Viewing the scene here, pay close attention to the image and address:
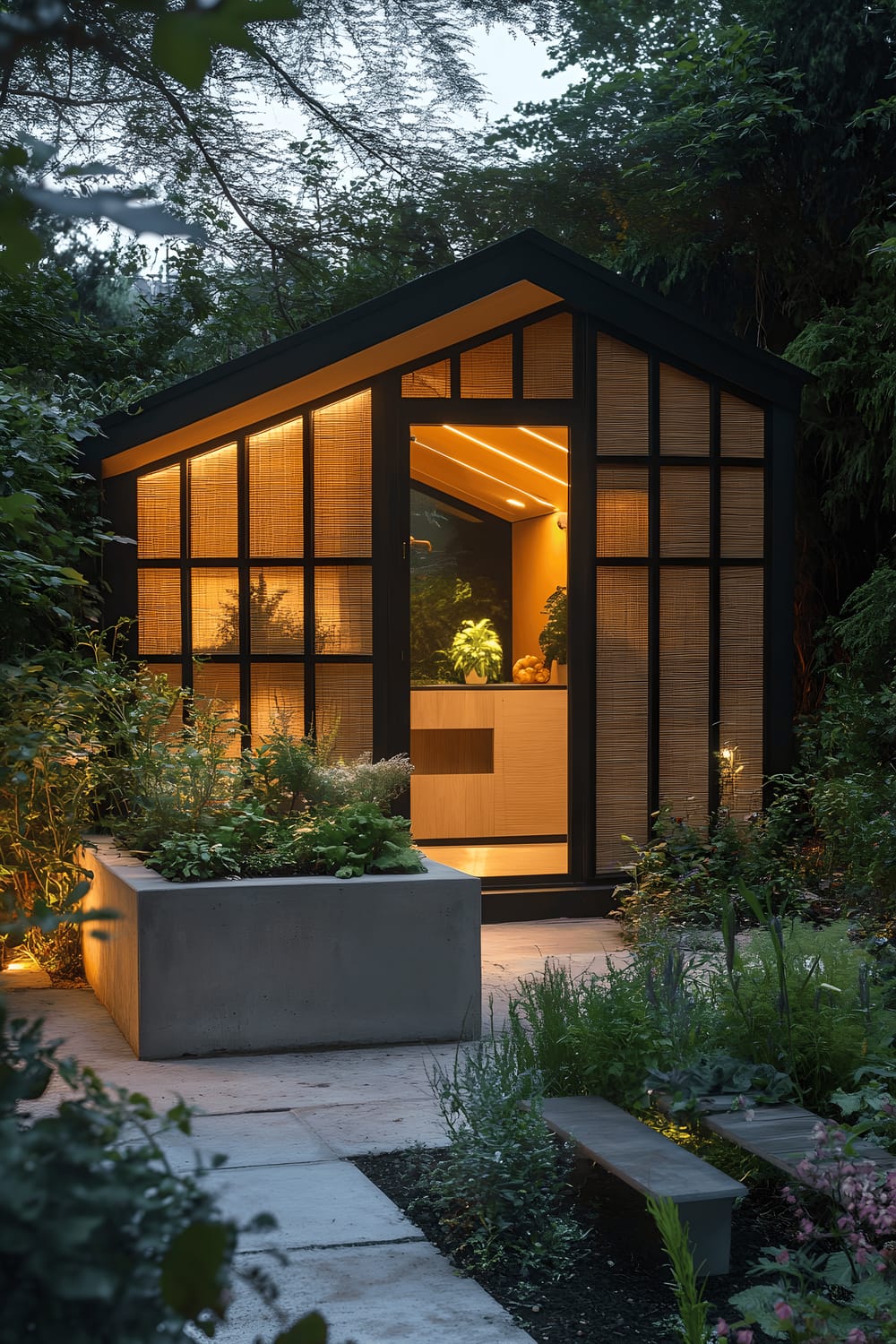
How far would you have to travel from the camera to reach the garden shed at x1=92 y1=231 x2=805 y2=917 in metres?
7.18

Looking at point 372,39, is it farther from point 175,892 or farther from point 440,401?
point 175,892

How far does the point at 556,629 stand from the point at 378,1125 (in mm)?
6155

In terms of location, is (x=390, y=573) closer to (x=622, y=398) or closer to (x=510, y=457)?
(x=622, y=398)

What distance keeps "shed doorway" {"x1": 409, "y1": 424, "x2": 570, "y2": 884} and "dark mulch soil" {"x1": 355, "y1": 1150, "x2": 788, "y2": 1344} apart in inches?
166

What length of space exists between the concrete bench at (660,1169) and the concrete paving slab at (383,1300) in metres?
0.40

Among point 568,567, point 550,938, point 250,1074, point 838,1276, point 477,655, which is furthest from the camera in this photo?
point 477,655

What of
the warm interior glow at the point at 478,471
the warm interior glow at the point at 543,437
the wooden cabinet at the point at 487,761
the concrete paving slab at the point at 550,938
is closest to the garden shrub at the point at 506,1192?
the concrete paving slab at the point at 550,938

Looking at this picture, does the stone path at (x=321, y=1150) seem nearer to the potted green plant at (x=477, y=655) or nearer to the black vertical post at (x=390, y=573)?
the black vertical post at (x=390, y=573)

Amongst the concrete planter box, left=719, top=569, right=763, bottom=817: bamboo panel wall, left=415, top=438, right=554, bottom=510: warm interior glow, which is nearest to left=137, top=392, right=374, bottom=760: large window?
left=719, top=569, right=763, bottom=817: bamboo panel wall

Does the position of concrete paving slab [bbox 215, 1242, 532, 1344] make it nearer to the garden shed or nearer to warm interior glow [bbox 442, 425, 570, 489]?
the garden shed

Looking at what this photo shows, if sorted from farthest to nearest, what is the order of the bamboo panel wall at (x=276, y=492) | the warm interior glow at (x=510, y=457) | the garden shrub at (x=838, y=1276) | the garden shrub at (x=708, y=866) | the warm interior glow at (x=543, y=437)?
the warm interior glow at (x=510, y=457), the warm interior glow at (x=543, y=437), the bamboo panel wall at (x=276, y=492), the garden shrub at (x=708, y=866), the garden shrub at (x=838, y=1276)

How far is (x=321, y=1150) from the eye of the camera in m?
3.75

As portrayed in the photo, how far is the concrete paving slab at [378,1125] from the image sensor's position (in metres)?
3.81

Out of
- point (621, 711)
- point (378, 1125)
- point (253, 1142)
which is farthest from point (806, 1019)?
point (621, 711)
